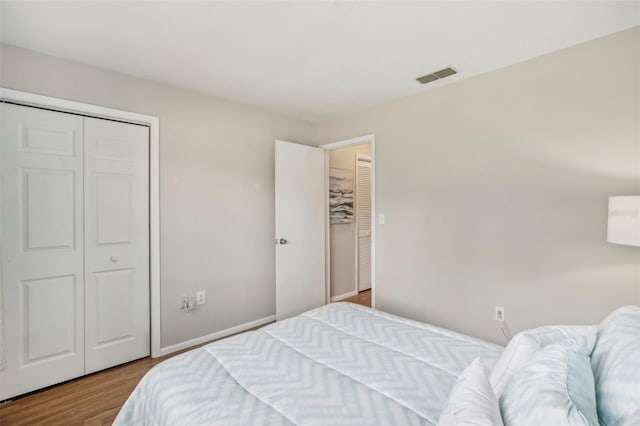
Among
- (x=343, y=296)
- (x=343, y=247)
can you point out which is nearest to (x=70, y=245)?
(x=343, y=247)

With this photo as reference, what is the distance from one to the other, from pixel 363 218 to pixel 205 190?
2.50 metres

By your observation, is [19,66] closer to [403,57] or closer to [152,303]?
[152,303]

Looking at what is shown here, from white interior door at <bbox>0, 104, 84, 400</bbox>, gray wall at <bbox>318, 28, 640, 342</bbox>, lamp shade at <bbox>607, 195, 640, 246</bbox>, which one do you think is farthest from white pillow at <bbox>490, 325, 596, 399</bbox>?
white interior door at <bbox>0, 104, 84, 400</bbox>

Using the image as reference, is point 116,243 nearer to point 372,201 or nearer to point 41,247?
point 41,247

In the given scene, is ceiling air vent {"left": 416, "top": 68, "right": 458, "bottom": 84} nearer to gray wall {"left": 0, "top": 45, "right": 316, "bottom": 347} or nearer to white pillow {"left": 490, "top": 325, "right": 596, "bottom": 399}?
gray wall {"left": 0, "top": 45, "right": 316, "bottom": 347}

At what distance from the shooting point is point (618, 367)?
0.85 metres

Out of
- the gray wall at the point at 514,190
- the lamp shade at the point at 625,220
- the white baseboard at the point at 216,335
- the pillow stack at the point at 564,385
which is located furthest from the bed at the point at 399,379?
the white baseboard at the point at 216,335

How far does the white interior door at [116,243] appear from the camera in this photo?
2.41 m

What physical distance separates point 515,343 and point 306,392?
791mm

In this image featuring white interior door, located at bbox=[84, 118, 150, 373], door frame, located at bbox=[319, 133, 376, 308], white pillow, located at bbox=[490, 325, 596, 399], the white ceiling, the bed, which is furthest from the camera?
door frame, located at bbox=[319, 133, 376, 308]

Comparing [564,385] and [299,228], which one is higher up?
[299,228]

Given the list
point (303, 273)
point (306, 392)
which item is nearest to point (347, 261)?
point (303, 273)

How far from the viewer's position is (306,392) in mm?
1196

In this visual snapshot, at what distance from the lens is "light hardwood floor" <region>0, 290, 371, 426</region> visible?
6.26ft
